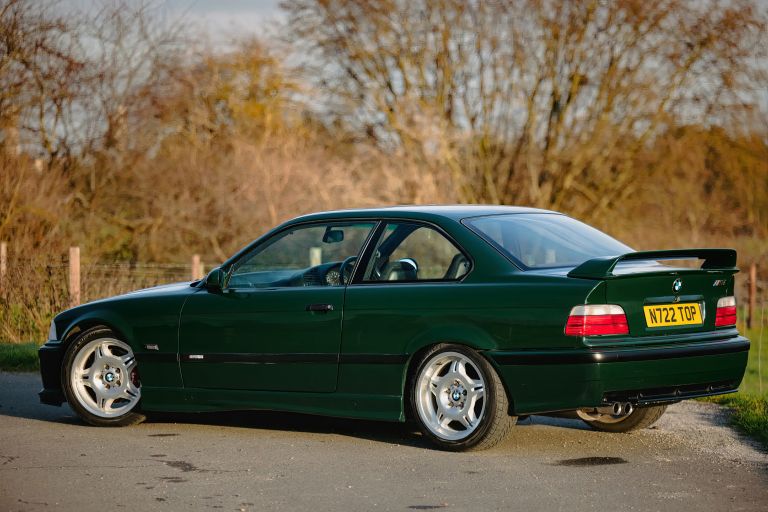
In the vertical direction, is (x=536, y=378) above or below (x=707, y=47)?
below

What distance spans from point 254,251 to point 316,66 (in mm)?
23005

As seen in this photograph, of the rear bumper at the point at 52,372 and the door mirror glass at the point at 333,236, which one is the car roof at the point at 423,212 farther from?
the rear bumper at the point at 52,372

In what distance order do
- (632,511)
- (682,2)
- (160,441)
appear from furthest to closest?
(682,2) → (160,441) → (632,511)

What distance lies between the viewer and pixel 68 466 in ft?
22.4

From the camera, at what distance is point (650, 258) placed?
707 cm

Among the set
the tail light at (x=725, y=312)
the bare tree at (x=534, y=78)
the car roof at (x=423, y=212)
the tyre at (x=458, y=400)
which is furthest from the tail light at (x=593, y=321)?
the bare tree at (x=534, y=78)

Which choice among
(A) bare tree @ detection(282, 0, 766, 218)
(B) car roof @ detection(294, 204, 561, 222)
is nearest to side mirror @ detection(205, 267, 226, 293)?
(B) car roof @ detection(294, 204, 561, 222)

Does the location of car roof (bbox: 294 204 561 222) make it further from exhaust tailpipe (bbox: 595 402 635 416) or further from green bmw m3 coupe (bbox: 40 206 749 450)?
exhaust tailpipe (bbox: 595 402 635 416)

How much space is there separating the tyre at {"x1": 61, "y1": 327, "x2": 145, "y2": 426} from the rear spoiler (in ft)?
11.0

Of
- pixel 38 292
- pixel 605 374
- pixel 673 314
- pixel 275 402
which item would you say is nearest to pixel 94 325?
pixel 275 402

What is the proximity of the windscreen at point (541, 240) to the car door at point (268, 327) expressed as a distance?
862 mm

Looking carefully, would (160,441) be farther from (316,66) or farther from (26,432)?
(316,66)

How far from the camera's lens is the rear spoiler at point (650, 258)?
6750mm

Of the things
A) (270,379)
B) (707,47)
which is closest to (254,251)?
(270,379)
